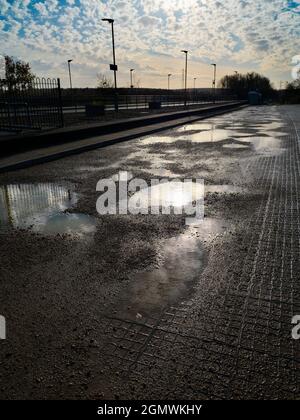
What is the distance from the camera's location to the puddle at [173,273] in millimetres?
3293

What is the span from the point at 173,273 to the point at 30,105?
14.4 meters

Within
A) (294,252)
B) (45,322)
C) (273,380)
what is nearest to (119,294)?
(45,322)

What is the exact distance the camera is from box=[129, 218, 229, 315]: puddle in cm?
329

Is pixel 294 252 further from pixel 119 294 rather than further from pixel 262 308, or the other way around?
pixel 119 294

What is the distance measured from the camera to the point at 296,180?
7.99 meters

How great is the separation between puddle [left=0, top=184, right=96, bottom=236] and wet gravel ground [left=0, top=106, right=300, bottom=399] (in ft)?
0.12

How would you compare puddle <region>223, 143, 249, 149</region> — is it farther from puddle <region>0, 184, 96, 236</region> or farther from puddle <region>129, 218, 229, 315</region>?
puddle <region>129, 218, 229, 315</region>

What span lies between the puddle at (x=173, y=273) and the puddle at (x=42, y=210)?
149cm

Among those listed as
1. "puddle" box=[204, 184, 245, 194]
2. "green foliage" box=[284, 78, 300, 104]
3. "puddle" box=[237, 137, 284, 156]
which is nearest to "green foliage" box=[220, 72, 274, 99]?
"green foliage" box=[284, 78, 300, 104]

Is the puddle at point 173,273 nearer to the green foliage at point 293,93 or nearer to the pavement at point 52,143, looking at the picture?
the pavement at point 52,143

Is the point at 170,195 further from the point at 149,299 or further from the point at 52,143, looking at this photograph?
the point at 52,143

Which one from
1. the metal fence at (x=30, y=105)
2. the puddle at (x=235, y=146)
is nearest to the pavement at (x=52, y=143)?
the metal fence at (x=30, y=105)

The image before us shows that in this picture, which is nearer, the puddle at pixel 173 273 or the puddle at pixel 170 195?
the puddle at pixel 173 273

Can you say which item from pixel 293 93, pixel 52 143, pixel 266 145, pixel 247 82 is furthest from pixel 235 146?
pixel 247 82
